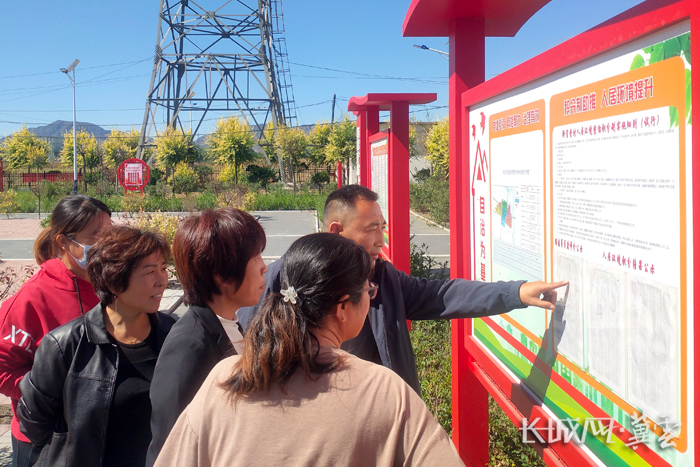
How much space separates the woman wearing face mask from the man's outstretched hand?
5.73ft

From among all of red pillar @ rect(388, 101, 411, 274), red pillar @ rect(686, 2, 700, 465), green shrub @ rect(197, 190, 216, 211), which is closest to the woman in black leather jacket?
red pillar @ rect(686, 2, 700, 465)

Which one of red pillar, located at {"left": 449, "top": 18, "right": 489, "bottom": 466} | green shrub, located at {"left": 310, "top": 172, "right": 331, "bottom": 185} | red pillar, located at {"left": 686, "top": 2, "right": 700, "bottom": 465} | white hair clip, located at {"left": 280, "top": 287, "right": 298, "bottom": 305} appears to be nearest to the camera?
red pillar, located at {"left": 686, "top": 2, "right": 700, "bottom": 465}

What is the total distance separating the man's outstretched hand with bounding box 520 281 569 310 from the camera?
1553mm

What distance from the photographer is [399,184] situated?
4.20 metres

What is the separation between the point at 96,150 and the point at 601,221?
4406cm

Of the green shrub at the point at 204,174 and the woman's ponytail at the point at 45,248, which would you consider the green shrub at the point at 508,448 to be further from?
the green shrub at the point at 204,174

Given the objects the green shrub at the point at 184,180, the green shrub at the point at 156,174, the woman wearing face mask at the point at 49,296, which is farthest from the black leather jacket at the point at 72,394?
the green shrub at the point at 156,174

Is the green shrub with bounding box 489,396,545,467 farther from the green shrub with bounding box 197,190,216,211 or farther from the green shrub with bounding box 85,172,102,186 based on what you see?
the green shrub with bounding box 85,172,102,186

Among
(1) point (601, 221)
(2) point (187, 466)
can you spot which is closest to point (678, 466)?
(1) point (601, 221)

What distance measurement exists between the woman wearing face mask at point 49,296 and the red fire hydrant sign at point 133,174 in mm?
18918

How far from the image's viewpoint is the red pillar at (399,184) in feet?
13.4

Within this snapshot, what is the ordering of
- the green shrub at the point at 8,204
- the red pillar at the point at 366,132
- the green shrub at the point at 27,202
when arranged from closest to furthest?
1. the red pillar at the point at 366,132
2. the green shrub at the point at 8,204
3. the green shrub at the point at 27,202

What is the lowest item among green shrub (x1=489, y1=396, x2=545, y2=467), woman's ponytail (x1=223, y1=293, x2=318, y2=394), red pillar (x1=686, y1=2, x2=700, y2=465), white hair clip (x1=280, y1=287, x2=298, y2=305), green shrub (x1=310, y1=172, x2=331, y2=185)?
green shrub (x1=489, y1=396, x2=545, y2=467)

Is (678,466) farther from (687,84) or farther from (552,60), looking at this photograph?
(552,60)
